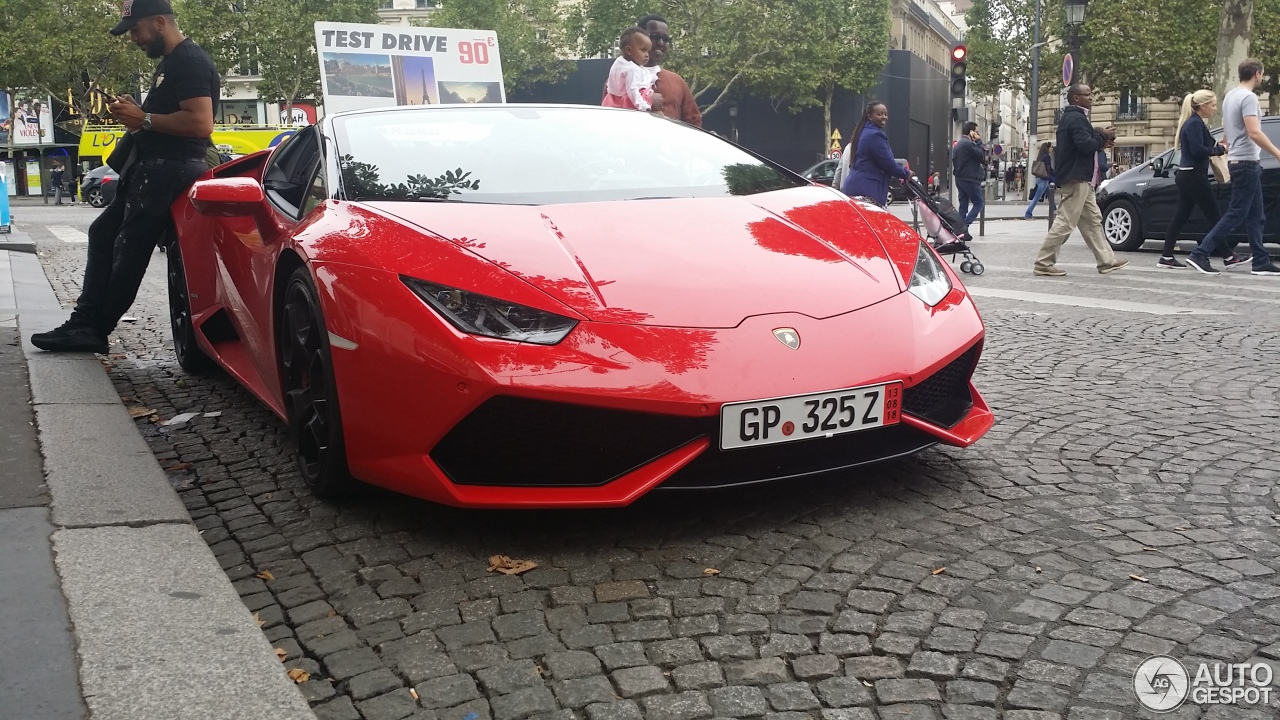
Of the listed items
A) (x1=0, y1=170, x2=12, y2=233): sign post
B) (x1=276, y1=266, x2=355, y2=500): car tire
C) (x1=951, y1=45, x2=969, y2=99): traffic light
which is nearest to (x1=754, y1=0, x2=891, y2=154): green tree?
(x1=951, y1=45, x2=969, y2=99): traffic light

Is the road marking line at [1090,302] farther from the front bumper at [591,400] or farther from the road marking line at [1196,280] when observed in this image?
the front bumper at [591,400]

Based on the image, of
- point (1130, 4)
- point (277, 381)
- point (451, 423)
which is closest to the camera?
point (451, 423)

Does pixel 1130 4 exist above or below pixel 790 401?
above

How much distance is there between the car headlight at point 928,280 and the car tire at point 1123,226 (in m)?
11.0

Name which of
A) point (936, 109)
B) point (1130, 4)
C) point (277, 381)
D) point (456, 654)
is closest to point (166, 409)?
point (277, 381)

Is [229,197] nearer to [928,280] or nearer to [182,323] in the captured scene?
[182,323]

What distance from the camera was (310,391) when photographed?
11.7 ft

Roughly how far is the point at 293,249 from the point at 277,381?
504 mm

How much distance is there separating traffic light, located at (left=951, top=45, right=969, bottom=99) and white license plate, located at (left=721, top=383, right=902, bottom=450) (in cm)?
1837

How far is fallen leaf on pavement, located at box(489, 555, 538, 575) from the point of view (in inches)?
116

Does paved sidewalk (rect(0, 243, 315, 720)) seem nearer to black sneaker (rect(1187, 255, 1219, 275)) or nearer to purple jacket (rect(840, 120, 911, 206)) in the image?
purple jacket (rect(840, 120, 911, 206))

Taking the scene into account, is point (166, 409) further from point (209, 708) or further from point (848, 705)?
point (848, 705)

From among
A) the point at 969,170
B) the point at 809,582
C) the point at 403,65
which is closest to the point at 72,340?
the point at 809,582

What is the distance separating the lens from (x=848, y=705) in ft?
7.23
